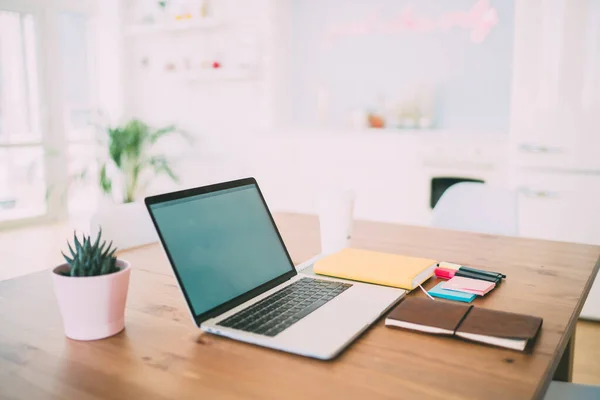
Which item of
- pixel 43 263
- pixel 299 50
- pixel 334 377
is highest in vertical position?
pixel 299 50

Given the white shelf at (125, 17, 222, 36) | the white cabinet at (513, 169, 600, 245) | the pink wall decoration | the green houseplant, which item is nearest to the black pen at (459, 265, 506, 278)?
the white cabinet at (513, 169, 600, 245)

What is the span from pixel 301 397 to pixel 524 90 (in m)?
2.62

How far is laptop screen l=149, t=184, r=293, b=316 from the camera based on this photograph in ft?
3.37

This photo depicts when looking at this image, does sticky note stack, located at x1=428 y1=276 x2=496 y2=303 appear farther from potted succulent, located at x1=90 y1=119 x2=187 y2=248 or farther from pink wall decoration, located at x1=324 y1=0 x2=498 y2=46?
potted succulent, located at x1=90 y1=119 x2=187 y2=248

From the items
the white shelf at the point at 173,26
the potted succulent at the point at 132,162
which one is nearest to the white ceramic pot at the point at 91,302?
the potted succulent at the point at 132,162

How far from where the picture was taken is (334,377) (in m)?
0.84

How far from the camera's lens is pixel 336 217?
1.55m

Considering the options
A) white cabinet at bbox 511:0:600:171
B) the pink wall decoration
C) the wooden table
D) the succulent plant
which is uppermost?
the pink wall decoration

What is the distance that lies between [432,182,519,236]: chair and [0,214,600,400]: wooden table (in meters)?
0.84

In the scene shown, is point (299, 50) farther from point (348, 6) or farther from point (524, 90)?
point (524, 90)

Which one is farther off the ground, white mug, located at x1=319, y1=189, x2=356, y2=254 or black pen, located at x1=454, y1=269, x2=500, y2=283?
white mug, located at x1=319, y1=189, x2=356, y2=254

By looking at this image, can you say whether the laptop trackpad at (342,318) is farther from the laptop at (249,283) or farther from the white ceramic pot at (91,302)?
the white ceramic pot at (91,302)

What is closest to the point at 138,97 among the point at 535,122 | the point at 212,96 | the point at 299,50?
the point at 212,96

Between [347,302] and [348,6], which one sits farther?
[348,6]
